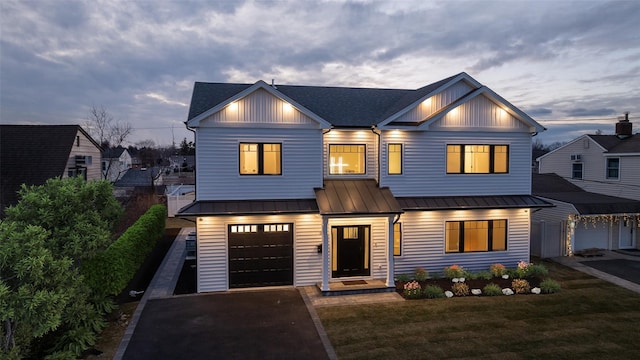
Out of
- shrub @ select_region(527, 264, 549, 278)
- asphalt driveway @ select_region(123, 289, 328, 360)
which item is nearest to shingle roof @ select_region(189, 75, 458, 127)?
asphalt driveway @ select_region(123, 289, 328, 360)

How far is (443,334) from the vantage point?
32.3 ft

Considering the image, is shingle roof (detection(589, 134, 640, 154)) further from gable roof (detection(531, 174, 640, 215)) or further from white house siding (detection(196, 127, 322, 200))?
white house siding (detection(196, 127, 322, 200))

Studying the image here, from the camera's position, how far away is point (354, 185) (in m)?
14.6

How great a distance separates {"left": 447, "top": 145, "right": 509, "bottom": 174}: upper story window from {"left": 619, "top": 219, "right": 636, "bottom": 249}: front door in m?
9.24

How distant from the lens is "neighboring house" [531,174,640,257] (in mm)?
17828

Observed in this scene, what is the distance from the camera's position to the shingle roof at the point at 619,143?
21750 mm

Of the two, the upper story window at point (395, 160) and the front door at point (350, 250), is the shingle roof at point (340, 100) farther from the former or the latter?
the front door at point (350, 250)

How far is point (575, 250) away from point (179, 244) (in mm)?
20259

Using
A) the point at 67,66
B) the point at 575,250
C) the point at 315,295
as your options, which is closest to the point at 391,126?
the point at 315,295

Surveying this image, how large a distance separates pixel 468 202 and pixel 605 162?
13990mm

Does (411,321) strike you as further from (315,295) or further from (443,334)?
(315,295)

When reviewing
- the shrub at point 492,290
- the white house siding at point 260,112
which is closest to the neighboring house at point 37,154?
the white house siding at point 260,112

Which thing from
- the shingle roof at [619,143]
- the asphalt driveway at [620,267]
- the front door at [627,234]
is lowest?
the asphalt driveway at [620,267]

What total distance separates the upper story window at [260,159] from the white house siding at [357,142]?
6.07ft
